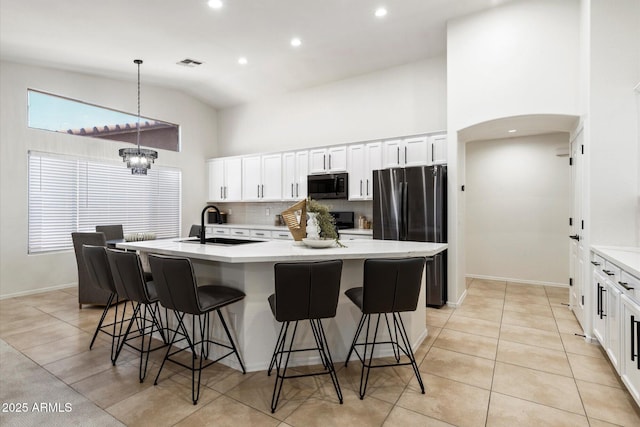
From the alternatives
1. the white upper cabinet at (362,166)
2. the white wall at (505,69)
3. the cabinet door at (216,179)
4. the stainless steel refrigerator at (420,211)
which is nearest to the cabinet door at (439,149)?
the white wall at (505,69)

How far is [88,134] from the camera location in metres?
5.34

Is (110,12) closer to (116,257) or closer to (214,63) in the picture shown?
(214,63)

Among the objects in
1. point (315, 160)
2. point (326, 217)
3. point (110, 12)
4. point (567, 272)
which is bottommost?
point (567, 272)

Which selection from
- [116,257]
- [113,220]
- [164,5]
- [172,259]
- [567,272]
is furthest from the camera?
[113,220]

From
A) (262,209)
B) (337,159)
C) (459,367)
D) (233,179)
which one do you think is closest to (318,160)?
(337,159)

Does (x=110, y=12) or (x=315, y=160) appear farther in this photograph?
(x=315, y=160)

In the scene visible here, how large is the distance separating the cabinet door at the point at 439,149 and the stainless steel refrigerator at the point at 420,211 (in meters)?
0.29

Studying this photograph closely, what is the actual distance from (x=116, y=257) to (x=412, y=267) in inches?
86.5

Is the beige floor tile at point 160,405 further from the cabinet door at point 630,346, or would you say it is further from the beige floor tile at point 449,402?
the cabinet door at point 630,346

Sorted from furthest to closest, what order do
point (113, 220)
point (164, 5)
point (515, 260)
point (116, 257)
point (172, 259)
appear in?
point (113, 220) < point (515, 260) < point (164, 5) < point (116, 257) < point (172, 259)

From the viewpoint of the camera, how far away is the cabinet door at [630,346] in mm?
1932

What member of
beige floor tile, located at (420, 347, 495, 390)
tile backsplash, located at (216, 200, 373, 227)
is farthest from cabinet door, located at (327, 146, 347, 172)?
beige floor tile, located at (420, 347, 495, 390)

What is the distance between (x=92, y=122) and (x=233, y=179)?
2.50 metres

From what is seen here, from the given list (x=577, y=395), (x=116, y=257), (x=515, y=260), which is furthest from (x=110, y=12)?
(x=515, y=260)
